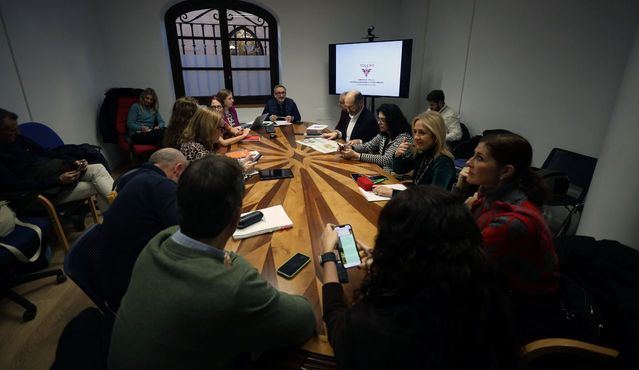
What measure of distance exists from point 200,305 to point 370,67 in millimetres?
4942

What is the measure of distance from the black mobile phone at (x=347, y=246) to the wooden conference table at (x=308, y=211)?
5 cm

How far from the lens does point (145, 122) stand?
4.57 metres

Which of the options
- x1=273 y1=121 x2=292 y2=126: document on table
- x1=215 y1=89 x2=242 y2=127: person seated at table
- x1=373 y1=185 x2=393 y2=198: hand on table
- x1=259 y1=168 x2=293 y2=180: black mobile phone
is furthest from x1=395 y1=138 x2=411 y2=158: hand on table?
x1=215 y1=89 x2=242 y2=127: person seated at table

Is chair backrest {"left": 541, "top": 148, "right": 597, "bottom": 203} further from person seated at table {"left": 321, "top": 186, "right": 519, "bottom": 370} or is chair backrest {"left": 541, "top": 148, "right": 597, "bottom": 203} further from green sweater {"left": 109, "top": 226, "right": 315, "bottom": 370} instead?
green sweater {"left": 109, "top": 226, "right": 315, "bottom": 370}

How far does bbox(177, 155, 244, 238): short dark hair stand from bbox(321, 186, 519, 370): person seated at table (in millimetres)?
451

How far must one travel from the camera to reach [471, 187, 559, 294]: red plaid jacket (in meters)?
1.16

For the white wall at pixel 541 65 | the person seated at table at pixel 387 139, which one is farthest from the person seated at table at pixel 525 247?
the white wall at pixel 541 65

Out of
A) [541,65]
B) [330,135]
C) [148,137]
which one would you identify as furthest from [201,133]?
[541,65]

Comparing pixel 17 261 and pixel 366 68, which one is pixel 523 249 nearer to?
pixel 17 261

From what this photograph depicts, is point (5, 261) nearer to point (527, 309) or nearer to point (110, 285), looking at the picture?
point (110, 285)

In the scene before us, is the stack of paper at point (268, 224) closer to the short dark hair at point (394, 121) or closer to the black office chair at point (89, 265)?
the black office chair at point (89, 265)

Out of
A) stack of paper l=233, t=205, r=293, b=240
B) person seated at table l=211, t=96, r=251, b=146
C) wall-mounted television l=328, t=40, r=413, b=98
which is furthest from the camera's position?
wall-mounted television l=328, t=40, r=413, b=98

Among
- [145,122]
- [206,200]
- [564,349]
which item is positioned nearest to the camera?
[206,200]

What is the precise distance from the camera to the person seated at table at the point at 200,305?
778 millimetres
